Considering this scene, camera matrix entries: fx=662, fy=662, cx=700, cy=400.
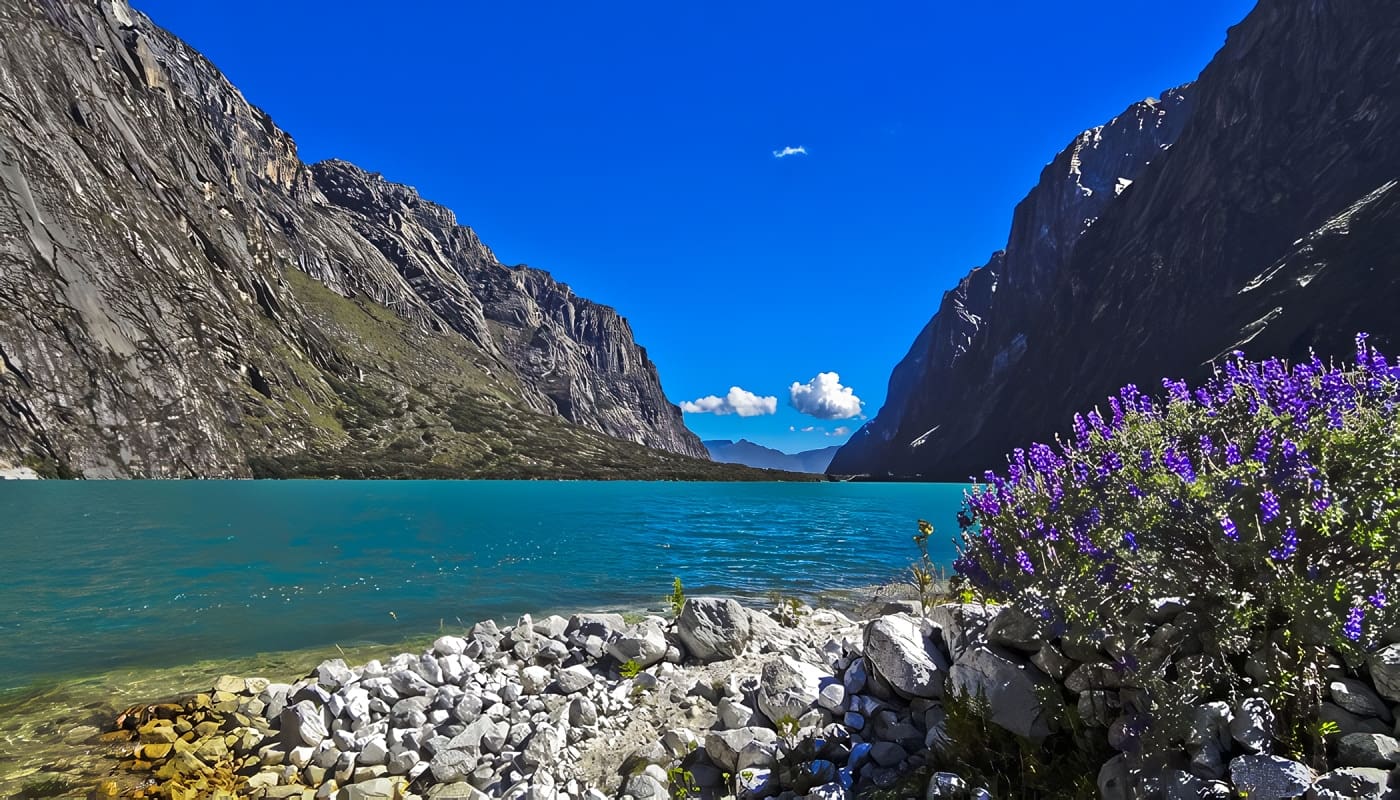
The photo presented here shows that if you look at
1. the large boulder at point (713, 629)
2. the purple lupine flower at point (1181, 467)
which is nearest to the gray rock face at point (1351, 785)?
the purple lupine flower at point (1181, 467)

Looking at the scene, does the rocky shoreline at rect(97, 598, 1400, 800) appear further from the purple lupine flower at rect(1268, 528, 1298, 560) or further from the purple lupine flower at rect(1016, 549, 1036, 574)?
the purple lupine flower at rect(1268, 528, 1298, 560)

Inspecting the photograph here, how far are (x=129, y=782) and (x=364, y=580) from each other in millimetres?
14872

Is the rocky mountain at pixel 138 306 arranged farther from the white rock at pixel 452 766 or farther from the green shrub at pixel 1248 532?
the green shrub at pixel 1248 532

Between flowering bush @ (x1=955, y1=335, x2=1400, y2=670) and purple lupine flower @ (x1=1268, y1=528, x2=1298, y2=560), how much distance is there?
1cm

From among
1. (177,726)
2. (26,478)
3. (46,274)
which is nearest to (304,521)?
(177,726)

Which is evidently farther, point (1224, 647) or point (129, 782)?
point (129, 782)

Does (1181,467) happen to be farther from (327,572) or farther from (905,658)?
(327,572)

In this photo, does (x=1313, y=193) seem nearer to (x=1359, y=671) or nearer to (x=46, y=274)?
(x=1359, y=671)

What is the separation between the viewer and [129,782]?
26.9ft

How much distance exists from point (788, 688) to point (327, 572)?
22300 mm

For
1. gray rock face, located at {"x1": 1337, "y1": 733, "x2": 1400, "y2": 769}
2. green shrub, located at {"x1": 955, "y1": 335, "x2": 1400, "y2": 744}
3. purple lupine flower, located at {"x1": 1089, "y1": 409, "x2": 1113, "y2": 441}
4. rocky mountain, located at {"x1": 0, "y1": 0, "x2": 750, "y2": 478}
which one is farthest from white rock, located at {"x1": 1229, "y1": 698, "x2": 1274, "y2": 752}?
rocky mountain, located at {"x1": 0, "y1": 0, "x2": 750, "y2": 478}

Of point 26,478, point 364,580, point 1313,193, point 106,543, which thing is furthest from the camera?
point 1313,193

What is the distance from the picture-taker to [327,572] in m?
24.1

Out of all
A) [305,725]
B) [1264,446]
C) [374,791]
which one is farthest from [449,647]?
[1264,446]
